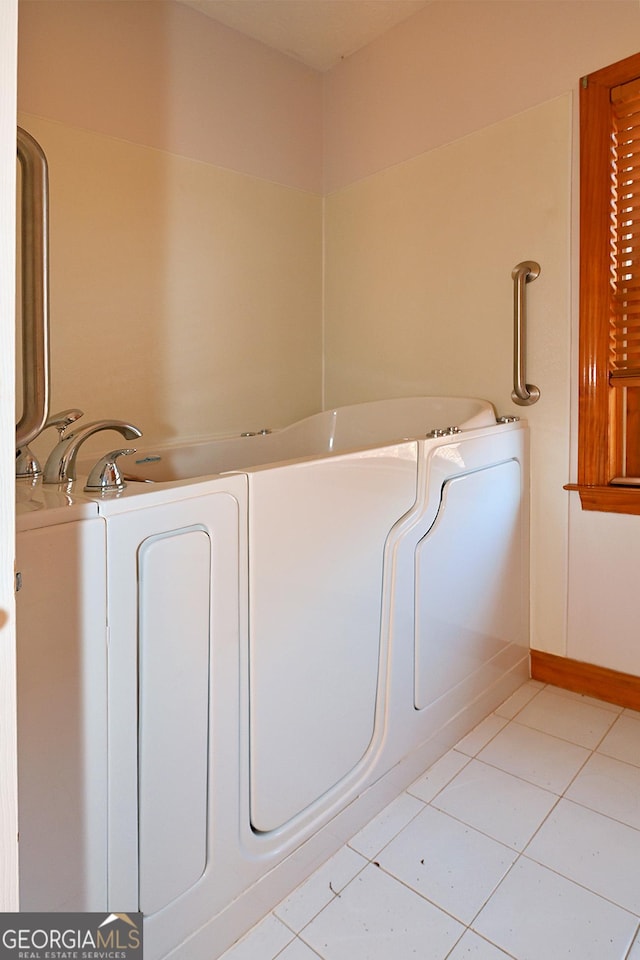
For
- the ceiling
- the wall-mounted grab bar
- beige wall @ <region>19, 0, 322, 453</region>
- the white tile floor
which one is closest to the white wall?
the white tile floor

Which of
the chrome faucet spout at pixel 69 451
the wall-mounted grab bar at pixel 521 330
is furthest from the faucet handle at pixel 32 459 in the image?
the wall-mounted grab bar at pixel 521 330

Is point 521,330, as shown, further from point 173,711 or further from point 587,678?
point 173,711

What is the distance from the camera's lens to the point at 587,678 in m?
1.77

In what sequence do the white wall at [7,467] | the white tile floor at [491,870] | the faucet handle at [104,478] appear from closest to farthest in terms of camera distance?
the white wall at [7,467] → the faucet handle at [104,478] → the white tile floor at [491,870]

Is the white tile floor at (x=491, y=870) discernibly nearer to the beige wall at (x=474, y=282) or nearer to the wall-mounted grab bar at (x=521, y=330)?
the beige wall at (x=474, y=282)

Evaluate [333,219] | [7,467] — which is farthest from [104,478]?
[333,219]

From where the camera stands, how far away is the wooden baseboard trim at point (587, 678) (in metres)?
1.69

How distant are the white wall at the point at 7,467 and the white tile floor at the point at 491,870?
0.68 meters

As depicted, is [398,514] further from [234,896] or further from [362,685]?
[234,896]

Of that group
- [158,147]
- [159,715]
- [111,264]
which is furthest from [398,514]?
[158,147]

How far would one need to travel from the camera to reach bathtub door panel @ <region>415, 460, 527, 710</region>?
1.41 m

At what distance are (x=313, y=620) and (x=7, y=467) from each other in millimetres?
712

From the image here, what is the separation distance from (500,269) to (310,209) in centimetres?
97

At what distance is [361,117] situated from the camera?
91.3 inches
